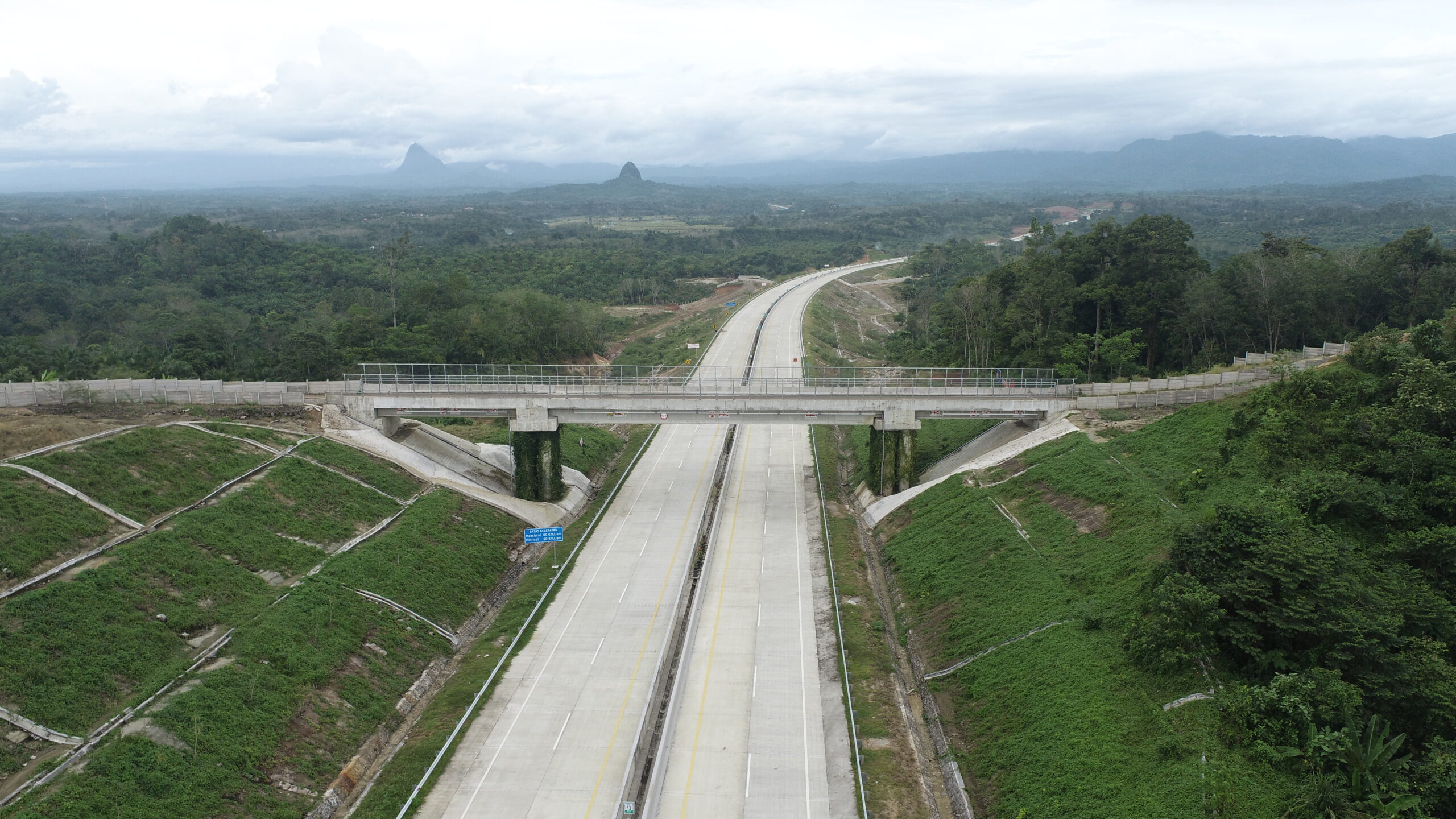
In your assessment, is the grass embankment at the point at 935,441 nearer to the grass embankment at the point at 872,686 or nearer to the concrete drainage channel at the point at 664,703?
the grass embankment at the point at 872,686

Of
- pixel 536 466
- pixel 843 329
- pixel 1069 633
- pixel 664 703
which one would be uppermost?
pixel 843 329

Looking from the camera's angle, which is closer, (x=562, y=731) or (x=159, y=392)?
(x=562, y=731)

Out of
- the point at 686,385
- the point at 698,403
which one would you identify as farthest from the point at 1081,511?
the point at 686,385

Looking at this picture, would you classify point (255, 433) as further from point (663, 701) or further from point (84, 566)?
point (663, 701)

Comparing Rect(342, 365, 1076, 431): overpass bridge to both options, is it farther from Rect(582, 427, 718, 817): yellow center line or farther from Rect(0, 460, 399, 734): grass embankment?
Rect(0, 460, 399, 734): grass embankment

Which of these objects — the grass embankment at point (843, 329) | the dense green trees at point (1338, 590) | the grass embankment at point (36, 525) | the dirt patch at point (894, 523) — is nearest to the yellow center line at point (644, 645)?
the dirt patch at point (894, 523)

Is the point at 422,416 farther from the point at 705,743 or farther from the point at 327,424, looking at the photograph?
the point at 705,743

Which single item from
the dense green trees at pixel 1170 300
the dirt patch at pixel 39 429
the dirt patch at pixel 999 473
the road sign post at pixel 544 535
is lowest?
the road sign post at pixel 544 535
